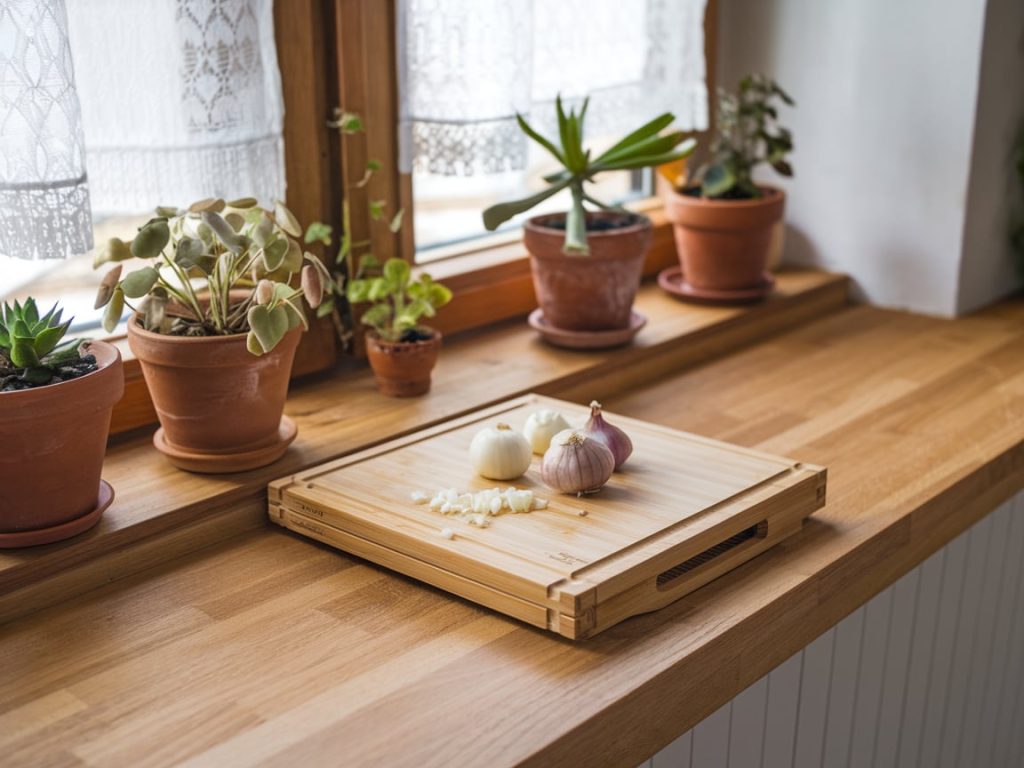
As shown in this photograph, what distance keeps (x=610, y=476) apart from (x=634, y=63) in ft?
3.16

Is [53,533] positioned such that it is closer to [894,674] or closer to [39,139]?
[39,139]

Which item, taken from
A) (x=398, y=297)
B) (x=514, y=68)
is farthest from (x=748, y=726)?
(x=514, y=68)

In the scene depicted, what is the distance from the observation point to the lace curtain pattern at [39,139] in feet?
4.11

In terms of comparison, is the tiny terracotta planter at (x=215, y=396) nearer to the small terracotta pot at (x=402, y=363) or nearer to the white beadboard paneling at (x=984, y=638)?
the small terracotta pot at (x=402, y=363)

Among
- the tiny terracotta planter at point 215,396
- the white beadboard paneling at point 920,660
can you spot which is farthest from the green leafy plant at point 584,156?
the white beadboard paneling at point 920,660

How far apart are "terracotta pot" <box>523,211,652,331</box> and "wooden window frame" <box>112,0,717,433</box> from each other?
205 millimetres

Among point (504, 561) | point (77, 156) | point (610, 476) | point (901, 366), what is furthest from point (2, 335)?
point (901, 366)

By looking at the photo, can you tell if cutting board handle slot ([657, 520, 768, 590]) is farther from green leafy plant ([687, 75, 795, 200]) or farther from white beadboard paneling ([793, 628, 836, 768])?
green leafy plant ([687, 75, 795, 200])

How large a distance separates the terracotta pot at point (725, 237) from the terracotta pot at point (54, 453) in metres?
1.14

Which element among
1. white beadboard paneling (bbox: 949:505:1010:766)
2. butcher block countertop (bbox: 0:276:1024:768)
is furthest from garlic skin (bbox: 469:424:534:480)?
white beadboard paneling (bbox: 949:505:1010:766)

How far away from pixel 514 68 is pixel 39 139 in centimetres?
75

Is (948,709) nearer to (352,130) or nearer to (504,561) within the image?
(504,561)

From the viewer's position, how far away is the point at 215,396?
4.64 feet

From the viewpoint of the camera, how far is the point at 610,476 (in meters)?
1.42
